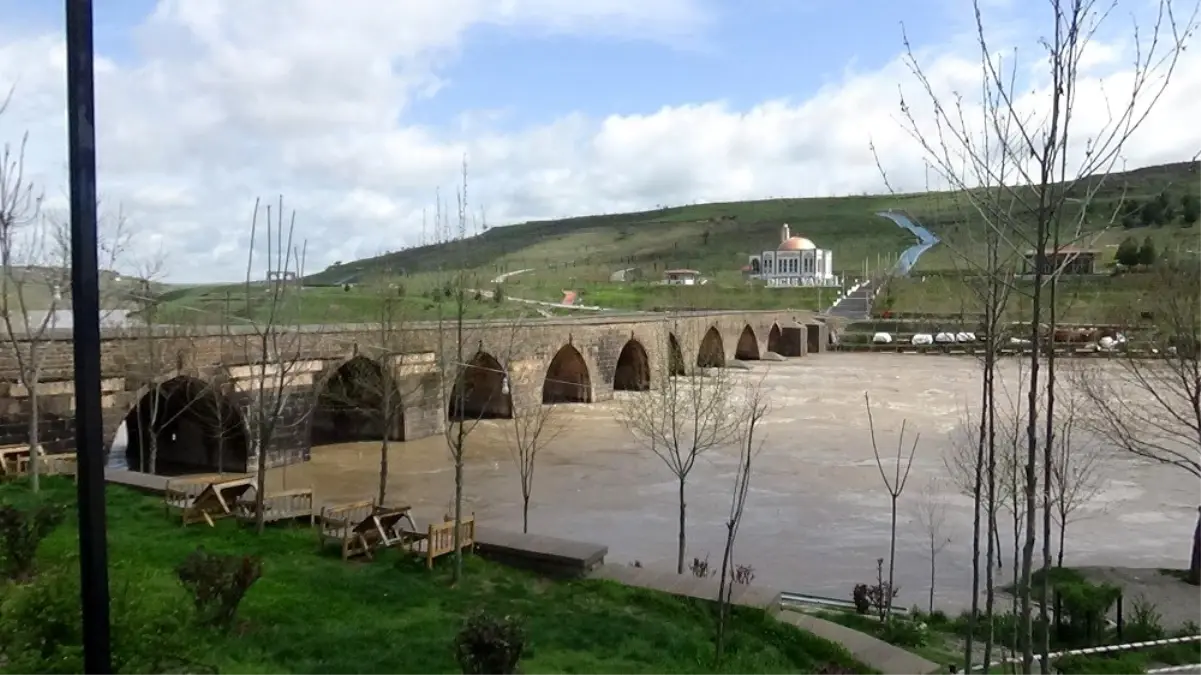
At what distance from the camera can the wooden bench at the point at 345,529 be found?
11711 millimetres

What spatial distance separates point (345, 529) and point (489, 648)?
5.56 metres

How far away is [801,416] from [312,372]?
18112mm

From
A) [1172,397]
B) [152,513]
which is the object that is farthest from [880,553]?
[1172,397]

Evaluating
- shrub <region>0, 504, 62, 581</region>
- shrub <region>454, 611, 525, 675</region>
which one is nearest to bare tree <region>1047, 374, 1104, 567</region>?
shrub <region>454, 611, 525, 675</region>

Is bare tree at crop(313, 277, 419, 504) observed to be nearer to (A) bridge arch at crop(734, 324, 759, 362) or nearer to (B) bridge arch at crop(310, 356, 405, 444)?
(B) bridge arch at crop(310, 356, 405, 444)

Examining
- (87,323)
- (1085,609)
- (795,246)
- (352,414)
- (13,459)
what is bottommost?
(1085,609)

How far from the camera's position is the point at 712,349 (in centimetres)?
5506

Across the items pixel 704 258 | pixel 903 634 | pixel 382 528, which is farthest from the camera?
pixel 704 258

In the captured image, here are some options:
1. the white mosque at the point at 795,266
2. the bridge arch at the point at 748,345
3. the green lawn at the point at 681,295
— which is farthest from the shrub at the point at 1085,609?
the white mosque at the point at 795,266

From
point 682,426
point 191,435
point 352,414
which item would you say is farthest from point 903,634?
point 352,414

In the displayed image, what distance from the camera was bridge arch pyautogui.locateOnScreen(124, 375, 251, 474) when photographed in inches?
917

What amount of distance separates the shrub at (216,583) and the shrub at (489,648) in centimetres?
259

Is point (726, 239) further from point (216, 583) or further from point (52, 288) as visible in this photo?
point (216, 583)

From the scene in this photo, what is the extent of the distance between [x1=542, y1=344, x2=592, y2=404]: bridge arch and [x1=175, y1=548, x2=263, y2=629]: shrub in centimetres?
2942
